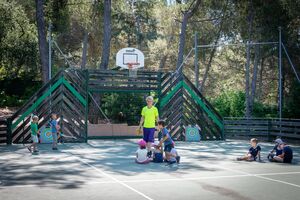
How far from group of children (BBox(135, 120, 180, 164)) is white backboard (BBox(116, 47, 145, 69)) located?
29.9ft

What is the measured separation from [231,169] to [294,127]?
904 centimetres

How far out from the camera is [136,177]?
10062mm

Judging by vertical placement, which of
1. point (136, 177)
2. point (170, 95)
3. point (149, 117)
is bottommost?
point (136, 177)

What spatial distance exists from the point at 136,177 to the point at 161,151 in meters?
2.71

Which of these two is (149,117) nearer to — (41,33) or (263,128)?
(263,128)

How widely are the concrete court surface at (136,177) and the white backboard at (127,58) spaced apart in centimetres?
713

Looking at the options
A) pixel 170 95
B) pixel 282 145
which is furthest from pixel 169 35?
A: pixel 282 145

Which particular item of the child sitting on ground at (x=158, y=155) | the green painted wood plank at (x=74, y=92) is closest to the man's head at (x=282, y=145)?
the child sitting on ground at (x=158, y=155)

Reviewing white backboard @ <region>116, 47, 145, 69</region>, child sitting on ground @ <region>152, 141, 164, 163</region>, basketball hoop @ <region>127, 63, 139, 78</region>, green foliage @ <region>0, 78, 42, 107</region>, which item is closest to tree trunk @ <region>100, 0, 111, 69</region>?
white backboard @ <region>116, 47, 145, 69</region>

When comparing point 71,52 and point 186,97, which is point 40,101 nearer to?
point 186,97

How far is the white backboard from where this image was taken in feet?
70.0

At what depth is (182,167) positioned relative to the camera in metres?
11.8

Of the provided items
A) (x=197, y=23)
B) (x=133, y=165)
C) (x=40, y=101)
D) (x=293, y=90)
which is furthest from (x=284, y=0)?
(x=133, y=165)

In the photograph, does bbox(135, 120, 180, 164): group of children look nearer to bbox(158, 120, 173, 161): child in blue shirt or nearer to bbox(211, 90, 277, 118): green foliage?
bbox(158, 120, 173, 161): child in blue shirt
